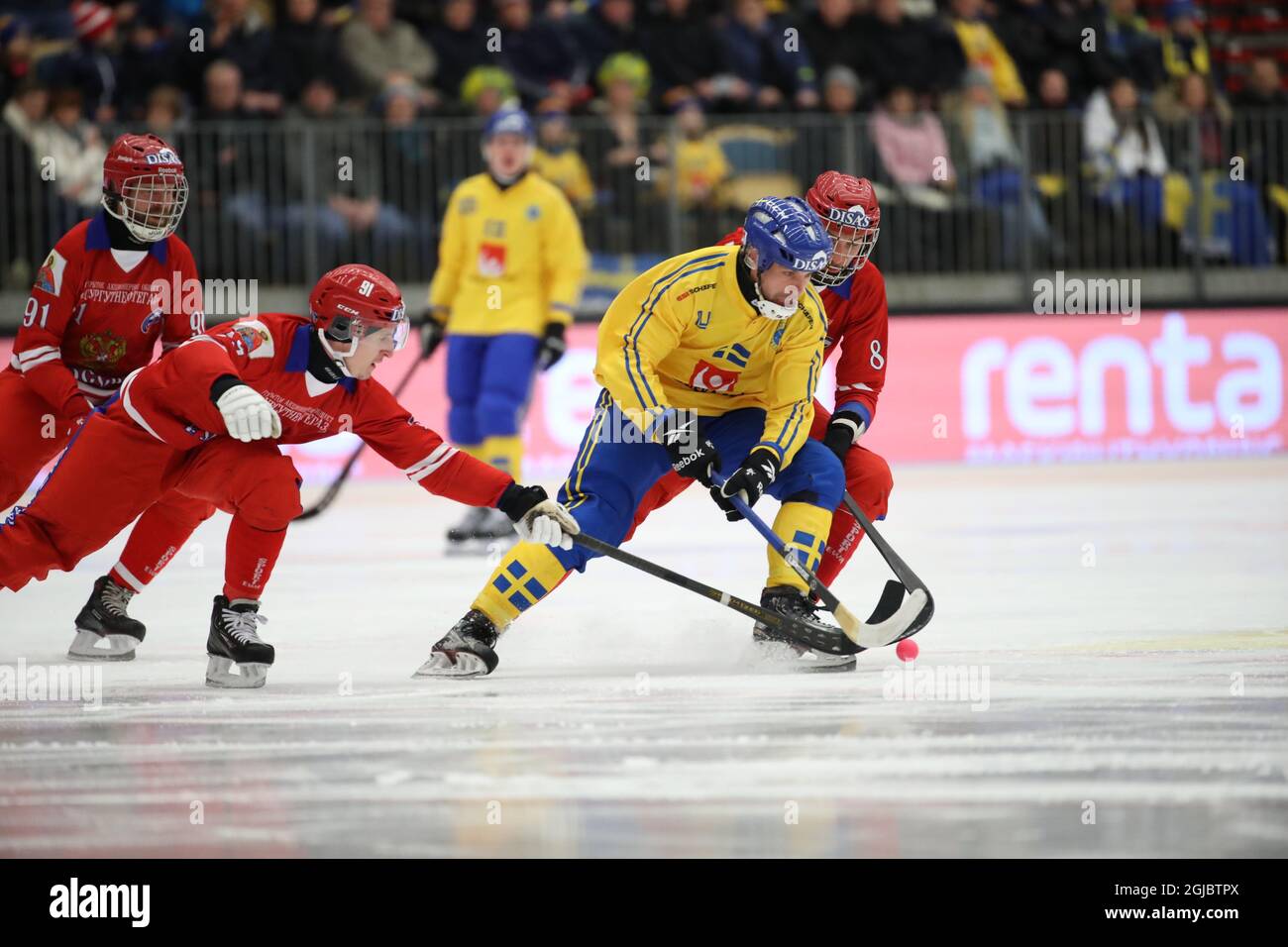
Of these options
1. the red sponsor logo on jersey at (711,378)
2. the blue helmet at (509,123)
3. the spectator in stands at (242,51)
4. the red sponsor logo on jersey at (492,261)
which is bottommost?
the red sponsor logo on jersey at (711,378)

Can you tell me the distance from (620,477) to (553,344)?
3570mm

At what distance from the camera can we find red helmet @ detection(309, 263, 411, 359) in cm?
478

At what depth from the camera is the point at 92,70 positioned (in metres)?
10.9

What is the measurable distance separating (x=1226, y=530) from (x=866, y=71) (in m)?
5.09

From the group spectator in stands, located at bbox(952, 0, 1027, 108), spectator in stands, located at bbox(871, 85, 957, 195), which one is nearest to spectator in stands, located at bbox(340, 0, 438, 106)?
spectator in stands, located at bbox(871, 85, 957, 195)

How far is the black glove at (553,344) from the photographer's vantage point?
8594 millimetres

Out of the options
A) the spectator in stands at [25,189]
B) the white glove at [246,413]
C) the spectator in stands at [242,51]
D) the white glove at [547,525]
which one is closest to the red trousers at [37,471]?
the white glove at [246,413]

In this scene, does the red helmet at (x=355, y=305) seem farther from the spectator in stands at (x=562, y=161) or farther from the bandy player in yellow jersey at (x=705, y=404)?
the spectator in stands at (x=562, y=161)

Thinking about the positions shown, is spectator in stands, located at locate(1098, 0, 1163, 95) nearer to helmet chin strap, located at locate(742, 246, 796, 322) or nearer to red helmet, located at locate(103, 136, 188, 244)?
helmet chin strap, located at locate(742, 246, 796, 322)

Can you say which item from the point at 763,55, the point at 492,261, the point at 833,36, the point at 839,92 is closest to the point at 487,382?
the point at 492,261

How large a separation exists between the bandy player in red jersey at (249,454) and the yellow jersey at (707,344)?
1.48 feet

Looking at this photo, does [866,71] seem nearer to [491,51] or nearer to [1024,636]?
[491,51]

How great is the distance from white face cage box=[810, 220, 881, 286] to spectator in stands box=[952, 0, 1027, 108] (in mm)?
7351

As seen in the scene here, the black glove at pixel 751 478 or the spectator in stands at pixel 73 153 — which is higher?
the spectator in stands at pixel 73 153
